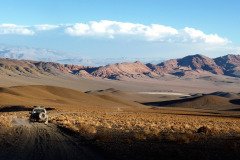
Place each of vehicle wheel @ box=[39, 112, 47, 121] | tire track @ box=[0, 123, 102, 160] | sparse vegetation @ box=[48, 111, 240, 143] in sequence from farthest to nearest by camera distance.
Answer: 1. vehicle wheel @ box=[39, 112, 47, 121]
2. sparse vegetation @ box=[48, 111, 240, 143]
3. tire track @ box=[0, 123, 102, 160]

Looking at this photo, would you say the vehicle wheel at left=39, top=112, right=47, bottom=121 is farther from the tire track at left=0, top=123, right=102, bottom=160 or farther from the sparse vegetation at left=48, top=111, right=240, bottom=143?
the tire track at left=0, top=123, right=102, bottom=160

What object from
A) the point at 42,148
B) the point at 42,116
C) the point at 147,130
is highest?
the point at 42,148

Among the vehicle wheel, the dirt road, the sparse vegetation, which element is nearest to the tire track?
the dirt road

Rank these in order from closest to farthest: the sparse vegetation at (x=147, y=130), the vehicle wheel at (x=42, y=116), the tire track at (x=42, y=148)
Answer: the tire track at (x=42, y=148), the sparse vegetation at (x=147, y=130), the vehicle wheel at (x=42, y=116)

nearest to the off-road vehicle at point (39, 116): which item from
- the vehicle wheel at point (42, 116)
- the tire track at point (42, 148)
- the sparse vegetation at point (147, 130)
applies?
the vehicle wheel at point (42, 116)

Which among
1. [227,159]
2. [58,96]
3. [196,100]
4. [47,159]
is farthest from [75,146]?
[196,100]

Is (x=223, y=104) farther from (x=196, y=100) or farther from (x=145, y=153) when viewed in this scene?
(x=145, y=153)

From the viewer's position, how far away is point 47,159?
1703 cm

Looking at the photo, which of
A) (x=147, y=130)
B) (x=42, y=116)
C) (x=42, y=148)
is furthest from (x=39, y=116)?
(x=42, y=148)

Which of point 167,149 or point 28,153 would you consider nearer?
point 28,153

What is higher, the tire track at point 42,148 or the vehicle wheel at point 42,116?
the tire track at point 42,148

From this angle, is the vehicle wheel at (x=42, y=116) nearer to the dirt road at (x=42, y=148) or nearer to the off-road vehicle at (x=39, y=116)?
the off-road vehicle at (x=39, y=116)

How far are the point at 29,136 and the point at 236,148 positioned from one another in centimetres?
1126

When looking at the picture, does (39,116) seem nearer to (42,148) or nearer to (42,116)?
(42,116)
